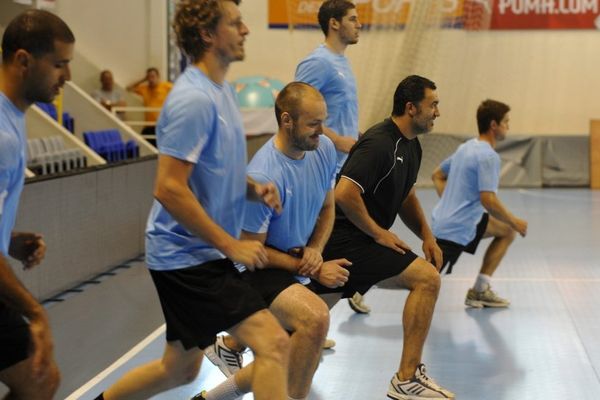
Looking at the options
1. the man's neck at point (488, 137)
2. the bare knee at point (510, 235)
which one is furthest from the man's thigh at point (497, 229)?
the man's neck at point (488, 137)

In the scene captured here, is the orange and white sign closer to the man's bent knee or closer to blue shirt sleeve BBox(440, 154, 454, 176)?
blue shirt sleeve BBox(440, 154, 454, 176)

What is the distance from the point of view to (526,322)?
23.6ft

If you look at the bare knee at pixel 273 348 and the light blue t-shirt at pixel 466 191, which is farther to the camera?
the light blue t-shirt at pixel 466 191

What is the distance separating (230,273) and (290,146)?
0.89 meters

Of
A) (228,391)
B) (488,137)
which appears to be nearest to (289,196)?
(228,391)

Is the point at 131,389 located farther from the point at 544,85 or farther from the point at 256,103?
the point at 544,85

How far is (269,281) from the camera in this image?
439 centimetres

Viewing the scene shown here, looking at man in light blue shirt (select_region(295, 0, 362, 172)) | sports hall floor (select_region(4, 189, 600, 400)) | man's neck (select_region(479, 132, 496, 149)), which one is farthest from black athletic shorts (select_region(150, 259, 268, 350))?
man's neck (select_region(479, 132, 496, 149))

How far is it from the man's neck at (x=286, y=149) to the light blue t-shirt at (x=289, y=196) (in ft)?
0.05

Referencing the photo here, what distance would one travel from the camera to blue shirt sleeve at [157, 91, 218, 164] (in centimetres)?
358

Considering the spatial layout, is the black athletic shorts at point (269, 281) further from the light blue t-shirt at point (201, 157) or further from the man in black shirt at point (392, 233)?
the man in black shirt at point (392, 233)

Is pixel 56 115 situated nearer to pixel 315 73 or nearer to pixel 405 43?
pixel 405 43

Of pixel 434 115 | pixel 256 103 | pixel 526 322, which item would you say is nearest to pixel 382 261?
pixel 434 115

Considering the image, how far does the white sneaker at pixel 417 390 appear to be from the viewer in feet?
16.9
